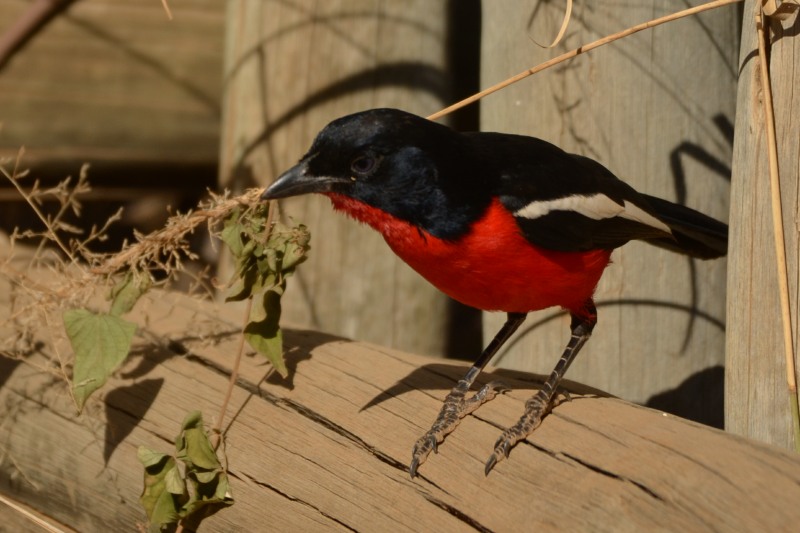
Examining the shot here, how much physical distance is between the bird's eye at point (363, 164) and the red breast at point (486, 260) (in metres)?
0.09

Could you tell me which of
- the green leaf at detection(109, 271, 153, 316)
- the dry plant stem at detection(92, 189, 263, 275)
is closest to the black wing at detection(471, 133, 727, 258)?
the dry plant stem at detection(92, 189, 263, 275)

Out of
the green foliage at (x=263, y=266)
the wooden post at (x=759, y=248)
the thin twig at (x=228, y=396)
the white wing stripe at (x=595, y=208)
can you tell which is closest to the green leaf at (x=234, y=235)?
the green foliage at (x=263, y=266)

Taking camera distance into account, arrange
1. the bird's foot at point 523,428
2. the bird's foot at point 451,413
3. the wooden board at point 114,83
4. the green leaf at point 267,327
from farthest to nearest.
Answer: the wooden board at point 114,83
the green leaf at point 267,327
the bird's foot at point 451,413
the bird's foot at point 523,428

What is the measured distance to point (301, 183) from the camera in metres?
2.91

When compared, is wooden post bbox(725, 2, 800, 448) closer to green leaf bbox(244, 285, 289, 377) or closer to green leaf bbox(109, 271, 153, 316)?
green leaf bbox(244, 285, 289, 377)

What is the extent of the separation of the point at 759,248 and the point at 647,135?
0.80 m

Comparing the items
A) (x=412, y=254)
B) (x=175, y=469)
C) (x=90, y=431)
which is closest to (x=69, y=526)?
(x=90, y=431)

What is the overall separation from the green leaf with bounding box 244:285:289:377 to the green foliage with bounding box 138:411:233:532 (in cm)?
36

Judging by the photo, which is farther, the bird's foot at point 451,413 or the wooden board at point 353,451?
A: the bird's foot at point 451,413

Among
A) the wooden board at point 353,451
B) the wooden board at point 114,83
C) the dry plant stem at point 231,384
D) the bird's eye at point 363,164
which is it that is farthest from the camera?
the wooden board at point 114,83

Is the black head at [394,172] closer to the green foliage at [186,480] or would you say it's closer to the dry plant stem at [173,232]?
the dry plant stem at [173,232]

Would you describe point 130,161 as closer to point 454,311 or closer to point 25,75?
point 25,75

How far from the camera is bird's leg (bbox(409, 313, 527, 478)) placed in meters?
2.79

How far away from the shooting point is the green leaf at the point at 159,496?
2.89 meters
